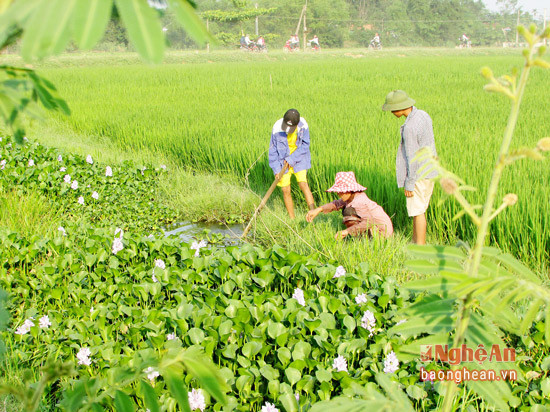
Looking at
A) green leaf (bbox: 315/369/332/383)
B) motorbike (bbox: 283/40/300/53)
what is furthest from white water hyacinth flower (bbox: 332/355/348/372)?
motorbike (bbox: 283/40/300/53)

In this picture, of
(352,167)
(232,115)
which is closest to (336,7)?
(232,115)

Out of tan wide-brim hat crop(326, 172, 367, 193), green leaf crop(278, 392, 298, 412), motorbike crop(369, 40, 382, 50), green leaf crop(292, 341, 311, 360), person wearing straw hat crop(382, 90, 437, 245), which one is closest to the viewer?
green leaf crop(278, 392, 298, 412)

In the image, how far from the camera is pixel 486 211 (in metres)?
0.73

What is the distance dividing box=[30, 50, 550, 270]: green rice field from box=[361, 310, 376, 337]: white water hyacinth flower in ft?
3.17

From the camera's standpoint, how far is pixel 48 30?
553 millimetres

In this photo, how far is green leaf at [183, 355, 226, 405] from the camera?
85 cm

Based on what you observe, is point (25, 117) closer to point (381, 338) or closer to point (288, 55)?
point (381, 338)

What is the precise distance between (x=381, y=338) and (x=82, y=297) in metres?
1.64

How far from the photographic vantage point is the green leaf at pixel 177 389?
0.85 meters

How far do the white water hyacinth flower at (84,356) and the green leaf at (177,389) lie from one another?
1549 millimetres

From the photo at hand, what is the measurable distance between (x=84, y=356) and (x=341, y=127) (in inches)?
209

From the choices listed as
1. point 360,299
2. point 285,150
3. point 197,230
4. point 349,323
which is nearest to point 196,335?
point 349,323

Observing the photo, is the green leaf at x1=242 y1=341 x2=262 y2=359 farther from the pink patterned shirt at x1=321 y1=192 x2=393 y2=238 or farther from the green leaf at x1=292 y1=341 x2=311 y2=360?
the pink patterned shirt at x1=321 y1=192 x2=393 y2=238

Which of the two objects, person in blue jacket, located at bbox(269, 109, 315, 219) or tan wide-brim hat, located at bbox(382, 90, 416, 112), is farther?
person in blue jacket, located at bbox(269, 109, 315, 219)
